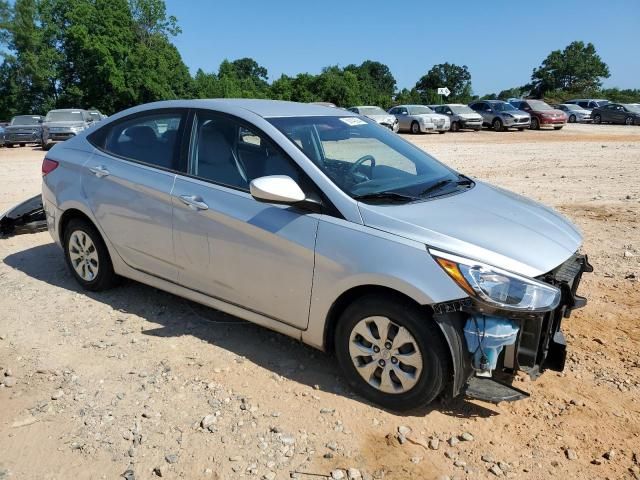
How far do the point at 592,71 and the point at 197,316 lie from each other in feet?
278

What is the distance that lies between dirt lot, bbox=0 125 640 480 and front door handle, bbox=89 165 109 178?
109 cm

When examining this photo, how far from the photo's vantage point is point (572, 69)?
77812 millimetres

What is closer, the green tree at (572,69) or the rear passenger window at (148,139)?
the rear passenger window at (148,139)

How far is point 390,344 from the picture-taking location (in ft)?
10.7

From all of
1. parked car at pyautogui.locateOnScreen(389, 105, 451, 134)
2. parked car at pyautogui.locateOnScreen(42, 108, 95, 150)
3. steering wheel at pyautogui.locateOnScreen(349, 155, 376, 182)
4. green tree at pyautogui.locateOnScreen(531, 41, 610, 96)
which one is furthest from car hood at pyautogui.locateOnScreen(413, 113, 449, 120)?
green tree at pyautogui.locateOnScreen(531, 41, 610, 96)

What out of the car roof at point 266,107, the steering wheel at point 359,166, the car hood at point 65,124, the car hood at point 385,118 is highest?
the car roof at point 266,107

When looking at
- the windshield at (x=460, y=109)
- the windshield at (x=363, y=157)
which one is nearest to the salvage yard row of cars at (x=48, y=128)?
the windshield at (x=460, y=109)

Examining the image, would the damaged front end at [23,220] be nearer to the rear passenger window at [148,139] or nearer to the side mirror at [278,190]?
the rear passenger window at [148,139]

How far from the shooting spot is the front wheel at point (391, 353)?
3.12 metres

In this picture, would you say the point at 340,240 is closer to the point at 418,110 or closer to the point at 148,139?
the point at 148,139

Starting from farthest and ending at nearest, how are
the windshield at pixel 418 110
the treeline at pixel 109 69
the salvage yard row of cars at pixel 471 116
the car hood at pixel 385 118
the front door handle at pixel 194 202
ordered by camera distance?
the treeline at pixel 109 69 < the windshield at pixel 418 110 < the salvage yard row of cars at pixel 471 116 < the car hood at pixel 385 118 < the front door handle at pixel 194 202

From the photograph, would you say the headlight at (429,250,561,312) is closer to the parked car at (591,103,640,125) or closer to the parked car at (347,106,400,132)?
the parked car at (347,106,400,132)

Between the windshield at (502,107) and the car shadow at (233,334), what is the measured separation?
29793 millimetres

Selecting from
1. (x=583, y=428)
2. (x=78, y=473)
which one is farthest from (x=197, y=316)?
(x=583, y=428)
